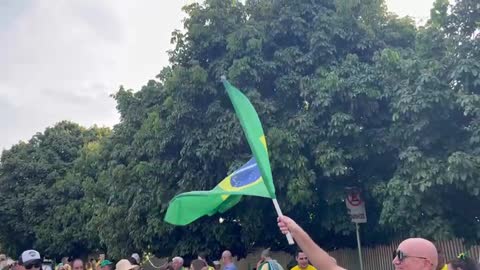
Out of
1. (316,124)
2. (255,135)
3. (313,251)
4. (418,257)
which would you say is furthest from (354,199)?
(313,251)

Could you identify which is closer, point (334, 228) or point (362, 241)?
point (334, 228)

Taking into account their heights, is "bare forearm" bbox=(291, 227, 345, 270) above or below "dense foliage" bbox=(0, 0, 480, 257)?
below

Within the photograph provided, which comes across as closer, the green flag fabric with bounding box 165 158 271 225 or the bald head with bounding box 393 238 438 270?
the bald head with bounding box 393 238 438 270

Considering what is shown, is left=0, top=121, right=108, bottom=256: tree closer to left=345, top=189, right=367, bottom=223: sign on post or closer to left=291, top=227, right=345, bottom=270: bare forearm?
left=345, top=189, right=367, bottom=223: sign on post

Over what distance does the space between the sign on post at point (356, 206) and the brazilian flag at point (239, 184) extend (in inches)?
304

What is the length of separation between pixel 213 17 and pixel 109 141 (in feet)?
25.3

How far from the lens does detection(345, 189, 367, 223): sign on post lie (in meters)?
13.0

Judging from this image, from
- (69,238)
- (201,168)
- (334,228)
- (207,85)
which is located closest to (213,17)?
(207,85)

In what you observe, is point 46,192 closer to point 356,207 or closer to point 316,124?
point 316,124

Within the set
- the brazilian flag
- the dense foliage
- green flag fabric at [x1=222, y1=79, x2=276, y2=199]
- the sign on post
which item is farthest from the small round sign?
green flag fabric at [x1=222, y1=79, x2=276, y2=199]

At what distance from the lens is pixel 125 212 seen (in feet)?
54.2

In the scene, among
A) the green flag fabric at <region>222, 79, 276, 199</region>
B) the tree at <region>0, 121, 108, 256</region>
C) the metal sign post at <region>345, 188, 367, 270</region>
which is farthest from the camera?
the tree at <region>0, 121, 108, 256</region>

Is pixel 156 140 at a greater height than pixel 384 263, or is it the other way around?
pixel 156 140

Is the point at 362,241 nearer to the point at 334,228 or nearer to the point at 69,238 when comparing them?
the point at 334,228
